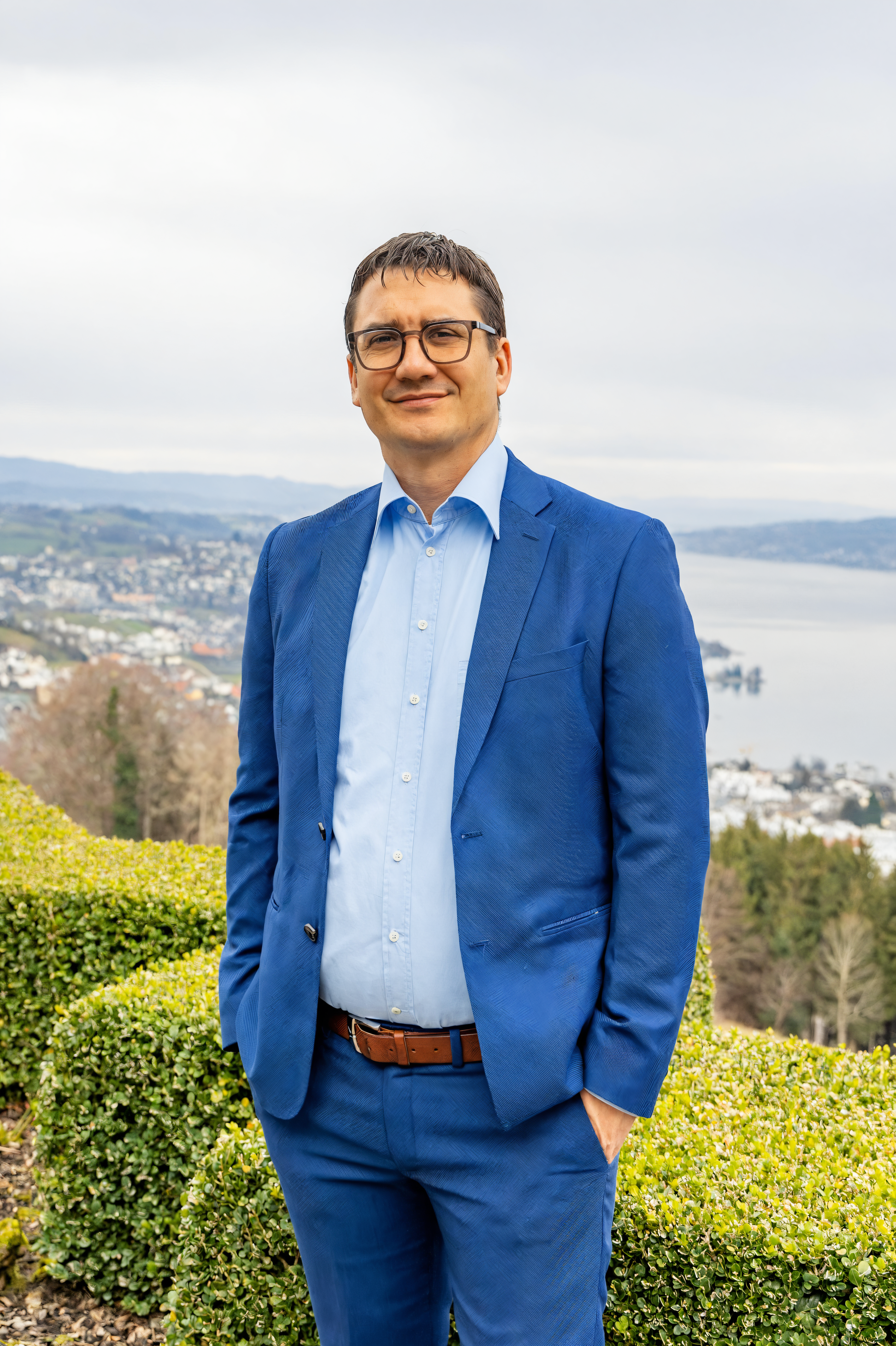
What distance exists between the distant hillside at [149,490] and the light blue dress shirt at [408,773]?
61.9 m

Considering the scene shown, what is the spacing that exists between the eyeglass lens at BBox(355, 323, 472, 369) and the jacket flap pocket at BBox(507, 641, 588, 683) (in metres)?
0.61

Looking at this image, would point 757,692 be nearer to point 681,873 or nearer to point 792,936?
point 792,936

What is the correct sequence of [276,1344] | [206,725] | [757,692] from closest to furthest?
[276,1344], [206,725], [757,692]

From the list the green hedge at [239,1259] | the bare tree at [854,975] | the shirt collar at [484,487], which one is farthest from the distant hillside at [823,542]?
the shirt collar at [484,487]

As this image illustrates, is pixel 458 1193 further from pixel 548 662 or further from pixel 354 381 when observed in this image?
pixel 354 381

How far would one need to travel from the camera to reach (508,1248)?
6.41 ft

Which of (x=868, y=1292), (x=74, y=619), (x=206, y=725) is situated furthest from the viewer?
(x=74, y=619)

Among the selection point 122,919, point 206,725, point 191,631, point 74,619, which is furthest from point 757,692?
point 122,919

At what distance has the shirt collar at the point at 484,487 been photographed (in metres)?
2.13

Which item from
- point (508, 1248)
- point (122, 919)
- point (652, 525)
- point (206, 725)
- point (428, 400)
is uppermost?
point (428, 400)

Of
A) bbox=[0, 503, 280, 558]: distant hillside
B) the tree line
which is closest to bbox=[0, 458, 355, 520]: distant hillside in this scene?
bbox=[0, 503, 280, 558]: distant hillside

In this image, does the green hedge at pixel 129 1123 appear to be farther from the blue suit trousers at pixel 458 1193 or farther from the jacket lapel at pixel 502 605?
the jacket lapel at pixel 502 605

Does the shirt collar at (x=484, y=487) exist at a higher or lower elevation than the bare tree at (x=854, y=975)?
higher

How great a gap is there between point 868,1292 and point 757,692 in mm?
98597
